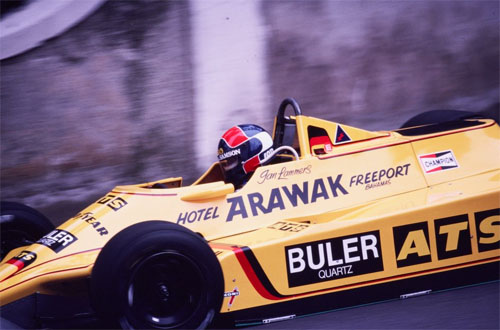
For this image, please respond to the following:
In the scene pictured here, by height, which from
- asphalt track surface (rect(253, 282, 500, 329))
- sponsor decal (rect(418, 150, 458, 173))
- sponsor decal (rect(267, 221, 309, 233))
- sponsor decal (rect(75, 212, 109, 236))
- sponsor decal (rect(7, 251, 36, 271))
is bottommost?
asphalt track surface (rect(253, 282, 500, 329))

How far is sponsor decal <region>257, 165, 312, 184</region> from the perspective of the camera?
181 inches

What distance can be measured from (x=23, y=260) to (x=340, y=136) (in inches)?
90.7

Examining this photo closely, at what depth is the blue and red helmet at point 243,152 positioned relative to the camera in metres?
4.82

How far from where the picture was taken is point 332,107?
7.17 m

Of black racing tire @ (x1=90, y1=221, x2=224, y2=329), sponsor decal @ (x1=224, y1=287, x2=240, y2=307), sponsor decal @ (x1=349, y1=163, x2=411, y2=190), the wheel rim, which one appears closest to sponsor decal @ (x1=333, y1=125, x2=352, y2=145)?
sponsor decal @ (x1=349, y1=163, x2=411, y2=190)

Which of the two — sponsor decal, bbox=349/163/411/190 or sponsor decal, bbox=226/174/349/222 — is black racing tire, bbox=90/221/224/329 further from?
sponsor decal, bbox=349/163/411/190

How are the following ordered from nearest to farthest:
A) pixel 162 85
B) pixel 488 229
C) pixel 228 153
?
pixel 488 229, pixel 228 153, pixel 162 85

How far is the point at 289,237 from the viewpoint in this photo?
4031 mm

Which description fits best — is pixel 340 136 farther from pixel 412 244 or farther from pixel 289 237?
pixel 289 237

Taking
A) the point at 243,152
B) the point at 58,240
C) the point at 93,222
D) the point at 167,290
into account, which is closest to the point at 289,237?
the point at 167,290

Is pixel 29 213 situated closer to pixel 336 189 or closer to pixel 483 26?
pixel 336 189

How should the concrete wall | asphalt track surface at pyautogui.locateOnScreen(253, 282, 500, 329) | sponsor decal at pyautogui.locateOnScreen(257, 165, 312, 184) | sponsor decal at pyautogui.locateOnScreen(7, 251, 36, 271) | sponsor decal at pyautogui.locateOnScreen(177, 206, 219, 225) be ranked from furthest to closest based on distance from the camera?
the concrete wall → sponsor decal at pyautogui.locateOnScreen(257, 165, 312, 184) → sponsor decal at pyautogui.locateOnScreen(177, 206, 219, 225) → sponsor decal at pyautogui.locateOnScreen(7, 251, 36, 271) → asphalt track surface at pyautogui.locateOnScreen(253, 282, 500, 329)

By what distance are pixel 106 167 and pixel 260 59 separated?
1.85m

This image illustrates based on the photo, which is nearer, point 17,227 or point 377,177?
point 377,177
